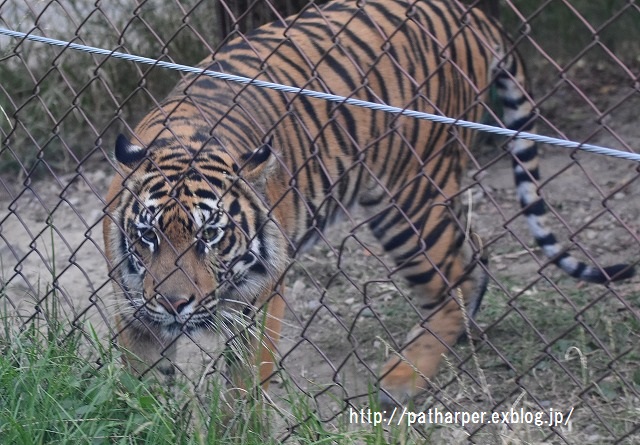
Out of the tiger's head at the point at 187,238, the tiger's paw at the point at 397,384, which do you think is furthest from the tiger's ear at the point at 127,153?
the tiger's paw at the point at 397,384

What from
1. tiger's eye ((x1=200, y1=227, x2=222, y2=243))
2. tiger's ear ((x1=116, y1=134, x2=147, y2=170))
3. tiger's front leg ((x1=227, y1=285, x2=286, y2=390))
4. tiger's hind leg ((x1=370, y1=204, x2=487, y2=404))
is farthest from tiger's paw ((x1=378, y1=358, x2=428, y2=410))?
tiger's ear ((x1=116, y1=134, x2=147, y2=170))

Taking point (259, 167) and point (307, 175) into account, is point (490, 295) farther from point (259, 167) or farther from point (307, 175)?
point (259, 167)

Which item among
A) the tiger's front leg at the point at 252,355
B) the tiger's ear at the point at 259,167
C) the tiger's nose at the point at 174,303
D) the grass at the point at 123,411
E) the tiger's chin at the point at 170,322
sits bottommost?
the grass at the point at 123,411

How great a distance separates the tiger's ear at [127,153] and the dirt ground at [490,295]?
0.16m

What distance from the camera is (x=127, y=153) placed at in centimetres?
290

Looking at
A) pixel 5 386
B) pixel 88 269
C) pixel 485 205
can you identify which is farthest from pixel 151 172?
pixel 485 205

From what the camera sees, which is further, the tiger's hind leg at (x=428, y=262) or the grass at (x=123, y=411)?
the tiger's hind leg at (x=428, y=262)

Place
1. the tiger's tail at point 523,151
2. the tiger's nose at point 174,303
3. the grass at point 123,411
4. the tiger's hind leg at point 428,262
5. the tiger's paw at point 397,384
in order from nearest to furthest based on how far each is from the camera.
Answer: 1. the grass at point 123,411
2. the tiger's nose at point 174,303
3. the tiger's paw at point 397,384
4. the tiger's hind leg at point 428,262
5. the tiger's tail at point 523,151

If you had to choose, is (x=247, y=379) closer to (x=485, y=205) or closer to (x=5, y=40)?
(x=485, y=205)

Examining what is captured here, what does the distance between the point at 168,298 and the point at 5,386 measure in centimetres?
57

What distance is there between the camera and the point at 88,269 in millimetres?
4441

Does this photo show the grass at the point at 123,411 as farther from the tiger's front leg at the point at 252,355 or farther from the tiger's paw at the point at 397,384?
the tiger's paw at the point at 397,384

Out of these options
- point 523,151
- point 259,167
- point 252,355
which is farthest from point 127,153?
point 523,151

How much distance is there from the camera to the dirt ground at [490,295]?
9.69 ft
